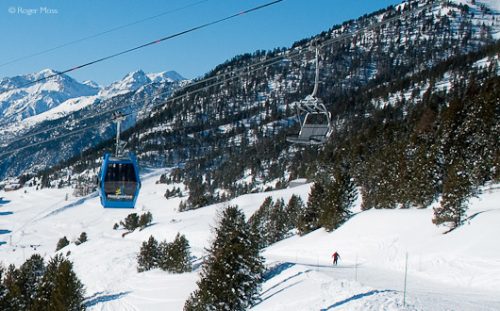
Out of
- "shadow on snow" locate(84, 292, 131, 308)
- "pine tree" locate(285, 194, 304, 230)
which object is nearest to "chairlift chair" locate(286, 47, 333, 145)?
"shadow on snow" locate(84, 292, 131, 308)

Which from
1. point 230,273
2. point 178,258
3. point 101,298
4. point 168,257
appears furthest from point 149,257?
point 230,273

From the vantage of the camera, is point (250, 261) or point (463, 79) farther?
point (463, 79)

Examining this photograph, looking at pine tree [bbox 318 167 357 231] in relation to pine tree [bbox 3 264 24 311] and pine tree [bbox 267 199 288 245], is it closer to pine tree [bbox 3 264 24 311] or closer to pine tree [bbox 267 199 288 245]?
pine tree [bbox 267 199 288 245]

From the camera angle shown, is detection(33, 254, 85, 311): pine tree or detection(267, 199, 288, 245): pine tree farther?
detection(267, 199, 288, 245): pine tree

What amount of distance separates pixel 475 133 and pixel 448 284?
3542 cm

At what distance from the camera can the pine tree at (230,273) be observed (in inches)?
1160

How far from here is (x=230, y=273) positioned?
30.3 metres

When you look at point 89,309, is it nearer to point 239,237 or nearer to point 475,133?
point 239,237

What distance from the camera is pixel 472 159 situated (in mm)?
57938

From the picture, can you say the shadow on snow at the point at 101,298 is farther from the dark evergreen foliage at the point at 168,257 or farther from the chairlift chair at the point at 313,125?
the chairlift chair at the point at 313,125

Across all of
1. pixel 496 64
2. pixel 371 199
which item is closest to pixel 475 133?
pixel 371 199

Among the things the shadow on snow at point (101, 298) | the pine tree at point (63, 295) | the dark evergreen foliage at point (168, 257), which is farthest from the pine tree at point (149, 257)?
the pine tree at point (63, 295)

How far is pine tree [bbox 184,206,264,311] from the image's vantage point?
1160 inches

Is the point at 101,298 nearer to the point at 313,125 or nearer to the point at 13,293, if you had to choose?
the point at 13,293
